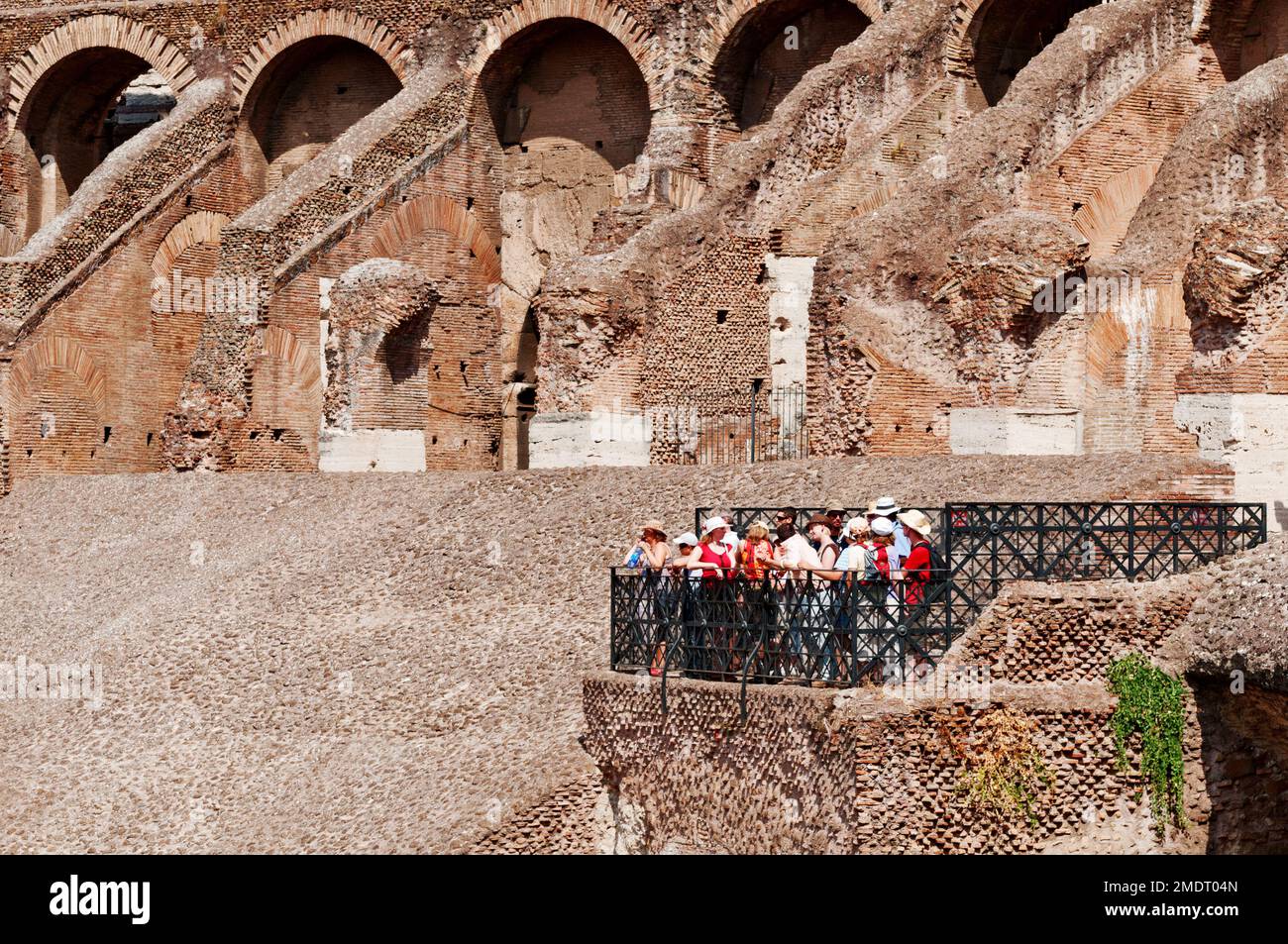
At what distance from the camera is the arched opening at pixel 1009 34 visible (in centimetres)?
2522

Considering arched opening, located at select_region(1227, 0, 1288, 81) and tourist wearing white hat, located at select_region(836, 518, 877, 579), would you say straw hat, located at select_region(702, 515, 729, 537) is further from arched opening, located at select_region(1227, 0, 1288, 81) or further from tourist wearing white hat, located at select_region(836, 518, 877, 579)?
arched opening, located at select_region(1227, 0, 1288, 81)

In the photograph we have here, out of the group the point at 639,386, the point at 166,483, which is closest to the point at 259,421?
the point at 166,483

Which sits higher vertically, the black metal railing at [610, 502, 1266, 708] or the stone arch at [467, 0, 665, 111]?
the stone arch at [467, 0, 665, 111]

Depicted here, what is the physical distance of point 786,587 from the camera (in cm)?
1397

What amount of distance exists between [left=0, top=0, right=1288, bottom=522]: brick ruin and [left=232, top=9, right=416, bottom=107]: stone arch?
4 centimetres

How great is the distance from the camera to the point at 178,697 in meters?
19.0

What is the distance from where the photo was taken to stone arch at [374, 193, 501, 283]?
27453 mm

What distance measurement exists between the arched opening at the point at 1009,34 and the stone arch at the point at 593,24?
12.4 feet

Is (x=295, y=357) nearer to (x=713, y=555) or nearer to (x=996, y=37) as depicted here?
(x=996, y=37)

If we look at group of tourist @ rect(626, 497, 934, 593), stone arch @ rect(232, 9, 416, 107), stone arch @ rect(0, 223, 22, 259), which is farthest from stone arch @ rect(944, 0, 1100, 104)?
stone arch @ rect(0, 223, 22, 259)

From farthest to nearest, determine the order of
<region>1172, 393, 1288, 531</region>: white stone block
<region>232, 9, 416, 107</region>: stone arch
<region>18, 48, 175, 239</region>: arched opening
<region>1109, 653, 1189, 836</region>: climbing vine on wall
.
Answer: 1. <region>18, 48, 175, 239</region>: arched opening
2. <region>232, 9, 416, 107</region>: stone arch
3. <region>1172, 393, 1288, 531</region>: white stone block
4. <region>1109, 653, 1189, 836</region>: climbing vine on wall

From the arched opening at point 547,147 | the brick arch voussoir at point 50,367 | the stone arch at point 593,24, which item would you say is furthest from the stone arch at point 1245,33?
the brick arch voussoir at point 50,367

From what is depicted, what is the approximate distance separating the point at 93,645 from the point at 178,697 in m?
1.78

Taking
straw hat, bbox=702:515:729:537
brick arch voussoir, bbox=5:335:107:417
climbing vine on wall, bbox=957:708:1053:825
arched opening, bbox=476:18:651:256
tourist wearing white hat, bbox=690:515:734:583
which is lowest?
climbing vine on wall, bbox=957:708:1053:825
